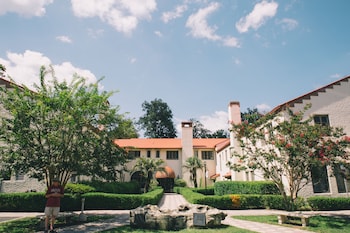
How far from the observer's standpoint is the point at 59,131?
10773 millimetres

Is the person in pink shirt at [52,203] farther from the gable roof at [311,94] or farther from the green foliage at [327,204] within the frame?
the green foliage at [327,204]

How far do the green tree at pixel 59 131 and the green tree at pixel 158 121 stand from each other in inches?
2037

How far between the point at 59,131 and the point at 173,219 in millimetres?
6799

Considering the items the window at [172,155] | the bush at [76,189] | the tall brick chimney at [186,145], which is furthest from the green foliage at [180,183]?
the bush at [76,189]

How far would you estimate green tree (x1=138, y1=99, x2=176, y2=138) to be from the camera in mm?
64125

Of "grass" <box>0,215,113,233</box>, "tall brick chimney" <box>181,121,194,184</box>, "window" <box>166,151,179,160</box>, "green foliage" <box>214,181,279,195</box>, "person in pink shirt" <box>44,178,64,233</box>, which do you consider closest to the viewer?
"person in pink shirt" <box>44,178,64,233</box>

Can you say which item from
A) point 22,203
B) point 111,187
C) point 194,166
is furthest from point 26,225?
point 194,166

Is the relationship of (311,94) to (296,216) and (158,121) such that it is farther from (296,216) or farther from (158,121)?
(158,121)

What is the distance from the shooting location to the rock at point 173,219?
10.1 metres

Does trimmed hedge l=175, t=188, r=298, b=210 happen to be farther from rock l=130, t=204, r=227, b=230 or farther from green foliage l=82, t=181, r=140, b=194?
→ green foliage l=82, t=181, r=140, b=194

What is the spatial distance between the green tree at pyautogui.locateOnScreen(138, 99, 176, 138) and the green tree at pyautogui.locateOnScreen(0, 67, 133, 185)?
51.7 meters

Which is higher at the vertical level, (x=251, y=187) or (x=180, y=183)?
(x=251, y=187)

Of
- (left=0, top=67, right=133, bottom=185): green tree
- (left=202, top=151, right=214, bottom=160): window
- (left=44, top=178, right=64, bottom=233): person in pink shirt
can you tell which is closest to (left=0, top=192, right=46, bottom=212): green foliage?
(left=0, top=67, right=133, bottom=185): green tree

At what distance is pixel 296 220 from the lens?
1086 centimetres
